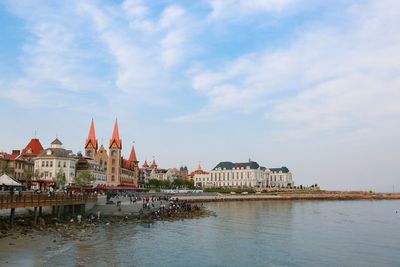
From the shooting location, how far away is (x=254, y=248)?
41.4 meters

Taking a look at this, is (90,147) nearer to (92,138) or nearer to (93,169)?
(92,138)

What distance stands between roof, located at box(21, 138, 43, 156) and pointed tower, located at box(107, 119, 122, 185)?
25132mm

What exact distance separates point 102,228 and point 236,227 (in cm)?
1883

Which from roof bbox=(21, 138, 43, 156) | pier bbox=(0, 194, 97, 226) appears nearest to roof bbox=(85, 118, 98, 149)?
roof bbox=(21, 138, 43, 156)

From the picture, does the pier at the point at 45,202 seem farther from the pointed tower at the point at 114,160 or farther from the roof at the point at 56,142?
the pointed tower at the point at 114,160

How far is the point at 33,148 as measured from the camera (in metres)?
120

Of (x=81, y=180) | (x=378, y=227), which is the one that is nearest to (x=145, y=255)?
(x=378, y=227)

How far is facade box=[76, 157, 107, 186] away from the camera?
392ft

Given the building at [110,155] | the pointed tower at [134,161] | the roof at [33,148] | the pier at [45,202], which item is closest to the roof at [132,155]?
the pointed tower at [134,161]

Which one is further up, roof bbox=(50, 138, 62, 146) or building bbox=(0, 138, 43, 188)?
roof bbox=(50, 138, 62, 146)

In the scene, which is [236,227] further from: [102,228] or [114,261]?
[114,261]

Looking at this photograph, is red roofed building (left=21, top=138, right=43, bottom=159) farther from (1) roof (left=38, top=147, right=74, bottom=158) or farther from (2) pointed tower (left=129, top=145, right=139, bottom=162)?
(2) pointed tower (left=129, top=145, right=139, bottom=162)

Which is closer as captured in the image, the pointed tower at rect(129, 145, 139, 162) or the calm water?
the calm water

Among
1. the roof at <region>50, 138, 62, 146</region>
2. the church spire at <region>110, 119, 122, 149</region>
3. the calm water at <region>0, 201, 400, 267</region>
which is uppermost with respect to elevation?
the church spire at <region>110, 119, 122, 149</region>
